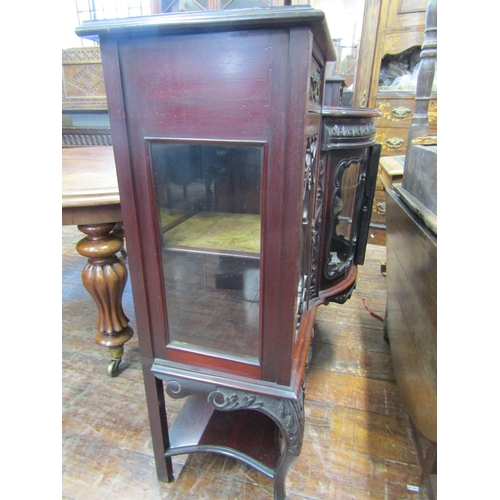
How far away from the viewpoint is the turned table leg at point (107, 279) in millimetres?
1126

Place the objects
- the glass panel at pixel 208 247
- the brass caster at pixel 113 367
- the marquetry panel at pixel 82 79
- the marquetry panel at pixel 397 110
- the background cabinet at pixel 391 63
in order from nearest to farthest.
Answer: the glass panel at pixel 208 247 → the brass caster at pixel 113 367 → the background cabinet at pixel 391 63 → the marquetry panel at pixel 397 110 → the marquetry panel at pixel 82 79

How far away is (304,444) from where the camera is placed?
102cm

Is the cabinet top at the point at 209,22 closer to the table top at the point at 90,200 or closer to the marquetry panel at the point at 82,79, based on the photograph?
the table top at the point at 90,200

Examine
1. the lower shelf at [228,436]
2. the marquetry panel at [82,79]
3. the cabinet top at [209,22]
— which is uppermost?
the marquetry panel at [82,79]

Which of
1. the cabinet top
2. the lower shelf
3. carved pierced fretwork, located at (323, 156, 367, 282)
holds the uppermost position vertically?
the cabinet top

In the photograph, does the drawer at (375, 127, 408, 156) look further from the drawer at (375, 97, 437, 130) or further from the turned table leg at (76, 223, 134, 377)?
the turned table leg at (76, 223, 134, 377)

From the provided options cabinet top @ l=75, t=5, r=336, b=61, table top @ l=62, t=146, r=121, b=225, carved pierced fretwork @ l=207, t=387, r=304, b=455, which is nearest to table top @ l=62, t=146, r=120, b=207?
table top @ l=62, t=146, r=121, b=225

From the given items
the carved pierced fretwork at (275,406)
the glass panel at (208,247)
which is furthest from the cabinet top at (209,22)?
the carved pierced fretwork at (275,406)

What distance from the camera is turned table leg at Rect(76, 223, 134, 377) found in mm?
1126

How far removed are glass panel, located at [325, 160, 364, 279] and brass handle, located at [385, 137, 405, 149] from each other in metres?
1.35

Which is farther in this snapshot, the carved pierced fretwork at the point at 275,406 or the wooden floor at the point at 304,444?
the wooden floor at the point at 304,444

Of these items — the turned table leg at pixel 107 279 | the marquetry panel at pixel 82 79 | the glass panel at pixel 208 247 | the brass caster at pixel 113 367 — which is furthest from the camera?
the marquetry panel at pixel 82 79

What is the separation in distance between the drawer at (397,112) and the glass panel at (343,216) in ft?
4.47
